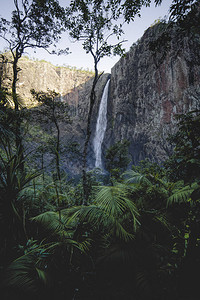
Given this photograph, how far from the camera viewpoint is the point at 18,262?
4.74ft

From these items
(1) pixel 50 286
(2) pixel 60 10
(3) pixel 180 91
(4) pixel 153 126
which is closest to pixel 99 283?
(1) pixel 50 286

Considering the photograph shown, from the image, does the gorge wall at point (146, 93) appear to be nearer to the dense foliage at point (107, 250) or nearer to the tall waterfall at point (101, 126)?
the tall waterfall at point (101, 126)

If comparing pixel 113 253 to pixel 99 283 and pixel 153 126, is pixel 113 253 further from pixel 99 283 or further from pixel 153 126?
pixel 153 126

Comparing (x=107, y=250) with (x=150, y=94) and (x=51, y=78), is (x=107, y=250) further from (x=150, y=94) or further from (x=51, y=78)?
(x=51, y=78)

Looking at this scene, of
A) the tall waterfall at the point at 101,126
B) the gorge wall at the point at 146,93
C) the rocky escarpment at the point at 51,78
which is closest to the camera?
the gorge wall at the point at 146,93

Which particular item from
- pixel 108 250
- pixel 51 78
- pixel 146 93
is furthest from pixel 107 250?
pixel 51 78

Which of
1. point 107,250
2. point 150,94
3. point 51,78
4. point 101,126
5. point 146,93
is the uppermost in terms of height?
point 51,78

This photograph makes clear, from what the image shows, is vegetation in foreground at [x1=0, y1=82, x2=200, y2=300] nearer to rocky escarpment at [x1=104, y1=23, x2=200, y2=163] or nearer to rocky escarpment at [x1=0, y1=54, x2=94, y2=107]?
rocky escarpment at [x1=104, y1=23, x2=200, y2=163]

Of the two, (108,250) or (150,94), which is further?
(150,94)

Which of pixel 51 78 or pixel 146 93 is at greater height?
pixel 51 78

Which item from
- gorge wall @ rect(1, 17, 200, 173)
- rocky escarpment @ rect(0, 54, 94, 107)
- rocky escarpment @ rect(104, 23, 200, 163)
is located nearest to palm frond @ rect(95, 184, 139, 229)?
gorge wall @ rect(1, 17, 200, 173)

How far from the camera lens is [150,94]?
69.9ft

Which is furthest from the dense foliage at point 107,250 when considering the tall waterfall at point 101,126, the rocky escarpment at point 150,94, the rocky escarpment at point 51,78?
the rocky escarpment at point 51,78

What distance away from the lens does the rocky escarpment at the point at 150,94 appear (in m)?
16.0
